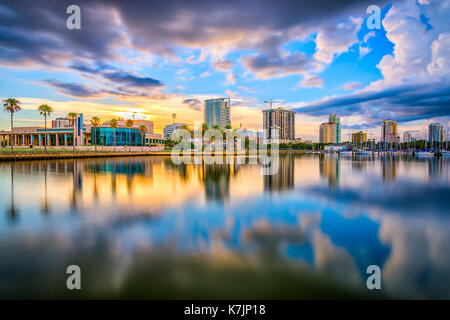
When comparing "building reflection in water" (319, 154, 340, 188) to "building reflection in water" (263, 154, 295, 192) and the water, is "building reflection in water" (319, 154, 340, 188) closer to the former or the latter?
"building reflection in water" (263, 154, 295, 192)

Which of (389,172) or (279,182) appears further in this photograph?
(389,172)

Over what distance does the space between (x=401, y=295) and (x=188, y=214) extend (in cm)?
867

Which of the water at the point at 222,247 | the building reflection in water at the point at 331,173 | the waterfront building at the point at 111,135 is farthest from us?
the waterfront building at the point at 111,135

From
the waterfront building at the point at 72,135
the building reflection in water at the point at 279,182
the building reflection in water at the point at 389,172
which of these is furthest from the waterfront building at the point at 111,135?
the building reflection in water at the point at 389,172

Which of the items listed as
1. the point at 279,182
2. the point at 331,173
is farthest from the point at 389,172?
the point at 279,182

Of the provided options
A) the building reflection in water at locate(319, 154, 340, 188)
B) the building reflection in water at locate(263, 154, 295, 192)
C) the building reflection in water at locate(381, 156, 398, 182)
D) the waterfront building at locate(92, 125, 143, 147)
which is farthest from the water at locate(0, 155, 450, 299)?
the waterfront building at locate(92, 125, 143, 147)

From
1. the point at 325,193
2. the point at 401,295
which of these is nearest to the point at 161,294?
the point at 401,295

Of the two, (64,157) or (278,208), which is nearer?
(278,208)

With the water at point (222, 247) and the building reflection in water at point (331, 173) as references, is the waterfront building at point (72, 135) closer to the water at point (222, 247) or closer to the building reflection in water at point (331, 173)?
the building reflection in water at point (331, 173)

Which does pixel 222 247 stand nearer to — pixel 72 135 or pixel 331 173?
pixel 331 173

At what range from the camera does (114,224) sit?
10188 millimetres

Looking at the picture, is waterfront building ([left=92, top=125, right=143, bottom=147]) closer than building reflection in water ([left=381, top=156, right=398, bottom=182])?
No
